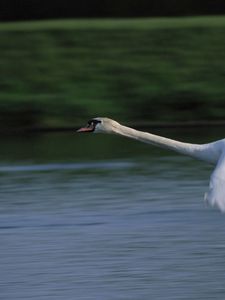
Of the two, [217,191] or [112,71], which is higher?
[112,71]

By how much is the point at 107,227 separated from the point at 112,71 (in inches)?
343

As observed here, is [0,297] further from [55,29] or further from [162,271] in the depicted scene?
[55,29]

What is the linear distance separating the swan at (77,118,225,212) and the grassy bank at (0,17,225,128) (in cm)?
736

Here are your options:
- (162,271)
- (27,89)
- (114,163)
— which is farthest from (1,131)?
(162,271)

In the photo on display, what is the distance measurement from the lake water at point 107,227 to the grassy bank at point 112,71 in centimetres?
283

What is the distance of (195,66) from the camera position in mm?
18031

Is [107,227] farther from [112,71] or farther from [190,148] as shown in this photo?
[112,71]

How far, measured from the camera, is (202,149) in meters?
8.67

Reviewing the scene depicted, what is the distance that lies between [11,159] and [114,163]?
48.3 inches

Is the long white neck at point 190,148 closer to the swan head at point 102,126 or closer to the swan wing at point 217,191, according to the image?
the swan head at point 102,126

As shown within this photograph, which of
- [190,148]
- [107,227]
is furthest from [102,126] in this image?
[190,148]

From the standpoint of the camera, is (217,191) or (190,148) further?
(190,148)

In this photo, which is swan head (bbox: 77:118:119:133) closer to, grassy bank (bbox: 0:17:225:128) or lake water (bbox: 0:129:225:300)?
lake water (bbox: 0:129:225:300)

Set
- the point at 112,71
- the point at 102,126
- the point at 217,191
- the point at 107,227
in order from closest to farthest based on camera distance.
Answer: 1. the point at 217,191
2. the point at 107,227
3. the point at 102,126
4. the point at 112,71
